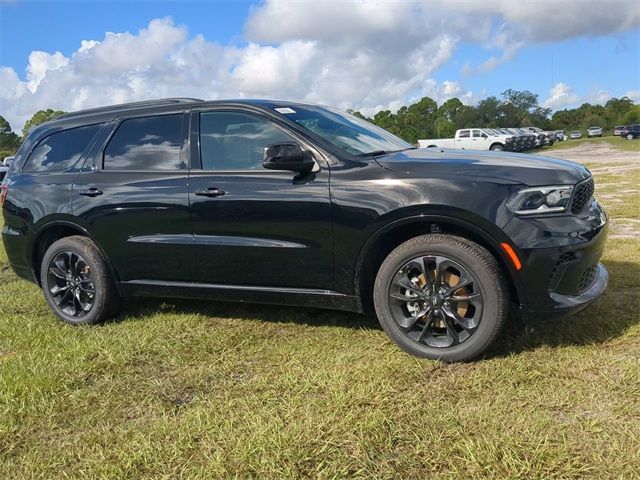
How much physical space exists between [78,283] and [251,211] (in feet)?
5.95

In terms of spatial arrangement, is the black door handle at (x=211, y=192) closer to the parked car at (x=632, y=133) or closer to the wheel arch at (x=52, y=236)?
the wheel arch at (x=52, y=236)

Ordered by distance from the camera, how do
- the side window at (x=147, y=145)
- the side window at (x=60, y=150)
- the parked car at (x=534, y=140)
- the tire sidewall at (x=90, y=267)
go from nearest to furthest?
the side window at (x=147, y=145), the tire sidewall at (x=90, y=267), the side window at (x=60, y=150), the parked car at (x=534, y=140)

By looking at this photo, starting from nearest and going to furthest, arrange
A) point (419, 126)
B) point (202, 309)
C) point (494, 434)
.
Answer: point (494, 434) → point (202, 309) → point (419, 126)

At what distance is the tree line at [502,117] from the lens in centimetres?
8419

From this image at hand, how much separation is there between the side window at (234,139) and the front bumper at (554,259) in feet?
5.56

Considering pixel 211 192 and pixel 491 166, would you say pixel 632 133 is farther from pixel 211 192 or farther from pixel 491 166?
pixel 211 192

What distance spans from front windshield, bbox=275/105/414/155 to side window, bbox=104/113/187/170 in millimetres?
852

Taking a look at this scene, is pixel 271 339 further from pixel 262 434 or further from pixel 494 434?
pixel 494 434

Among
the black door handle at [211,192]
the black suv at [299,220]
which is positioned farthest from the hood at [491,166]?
the black door handle at [211,192]

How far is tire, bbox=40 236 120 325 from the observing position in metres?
4.49

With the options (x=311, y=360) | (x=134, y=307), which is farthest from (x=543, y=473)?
(x=134, y=307)

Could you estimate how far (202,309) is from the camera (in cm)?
481

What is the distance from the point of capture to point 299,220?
3.68 m

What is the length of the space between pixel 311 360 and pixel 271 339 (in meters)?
0.55
